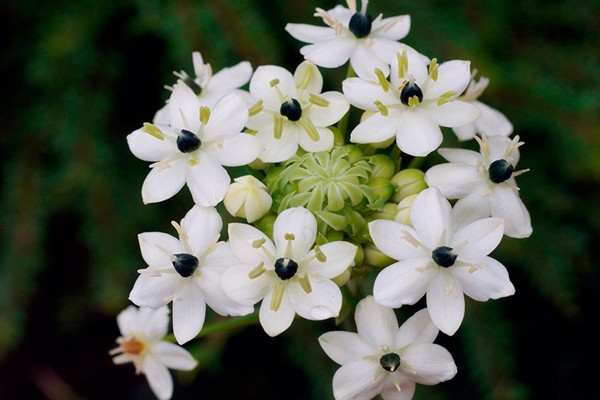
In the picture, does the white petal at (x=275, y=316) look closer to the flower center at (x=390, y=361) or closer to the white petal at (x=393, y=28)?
the flower center at (x=390, y=361)

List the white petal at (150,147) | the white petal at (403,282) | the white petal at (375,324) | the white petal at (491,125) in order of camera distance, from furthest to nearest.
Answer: the white petal at (491,125)
the white petal at (150,147)
the white petal at (375,324)
the white petal at (403,282)

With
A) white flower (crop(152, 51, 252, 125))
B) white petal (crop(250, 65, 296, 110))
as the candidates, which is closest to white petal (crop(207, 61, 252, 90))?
white flower (crop(152, 51, 252, 125))

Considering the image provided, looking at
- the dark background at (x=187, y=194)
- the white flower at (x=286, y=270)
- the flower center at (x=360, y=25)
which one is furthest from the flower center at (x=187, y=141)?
the dark background at (x=187, y=194)

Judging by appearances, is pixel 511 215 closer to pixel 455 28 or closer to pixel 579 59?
pixel 455 28

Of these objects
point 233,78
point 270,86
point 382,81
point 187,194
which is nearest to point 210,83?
point 233,78

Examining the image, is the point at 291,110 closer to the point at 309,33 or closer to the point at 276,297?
the point at 309,33

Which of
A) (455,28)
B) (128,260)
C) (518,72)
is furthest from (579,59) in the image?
(128,260)

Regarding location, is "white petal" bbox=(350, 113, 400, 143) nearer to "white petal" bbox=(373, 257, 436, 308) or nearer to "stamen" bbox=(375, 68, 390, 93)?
"stamen" bbox=(375, 68, 390, 93)
